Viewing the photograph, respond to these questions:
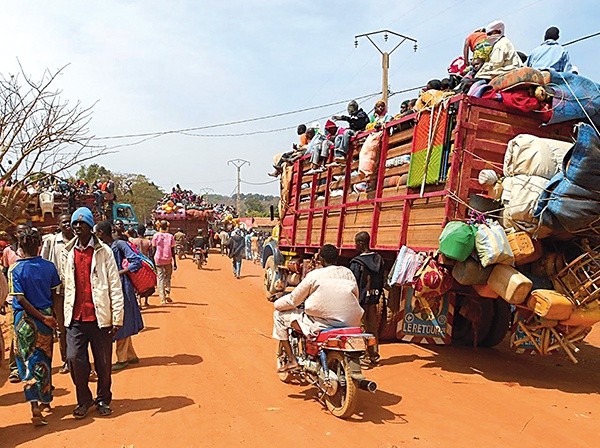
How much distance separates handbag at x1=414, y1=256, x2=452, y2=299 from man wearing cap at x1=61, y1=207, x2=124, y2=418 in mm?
3252

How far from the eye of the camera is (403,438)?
14.3 ft

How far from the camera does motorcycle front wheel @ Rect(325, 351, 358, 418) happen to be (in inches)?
185

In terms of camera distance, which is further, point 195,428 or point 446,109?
point 446,109

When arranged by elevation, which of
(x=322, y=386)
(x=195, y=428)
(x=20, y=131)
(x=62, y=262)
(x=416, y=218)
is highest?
(x=20, y=131)

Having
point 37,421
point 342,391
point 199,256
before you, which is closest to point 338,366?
point 342,391

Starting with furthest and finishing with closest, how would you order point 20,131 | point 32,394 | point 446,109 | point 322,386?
point 20,131
point 446,109
point 322,386
point 32,394

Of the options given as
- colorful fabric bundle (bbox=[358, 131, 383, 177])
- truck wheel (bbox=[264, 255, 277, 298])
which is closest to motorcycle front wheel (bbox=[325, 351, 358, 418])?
colorful fabric bundle (bbox=[358, 131, 383, 177])

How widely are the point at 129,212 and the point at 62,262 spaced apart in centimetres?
2017

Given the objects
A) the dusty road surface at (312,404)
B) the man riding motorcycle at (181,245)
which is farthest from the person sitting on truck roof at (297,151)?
the man riding motorcycle at (181,245)

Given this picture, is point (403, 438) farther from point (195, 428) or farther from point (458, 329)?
point (458, 329)

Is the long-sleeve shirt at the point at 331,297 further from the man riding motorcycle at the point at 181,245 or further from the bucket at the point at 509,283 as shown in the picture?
the man riding motorcycle at the point at 181,245

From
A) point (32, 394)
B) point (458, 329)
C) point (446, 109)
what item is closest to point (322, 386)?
point (32, 394)

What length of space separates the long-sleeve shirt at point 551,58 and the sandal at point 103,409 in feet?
19.5

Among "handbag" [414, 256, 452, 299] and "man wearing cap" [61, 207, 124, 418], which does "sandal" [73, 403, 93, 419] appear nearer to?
"man wearing cap" [61, 207, 124, 418]
